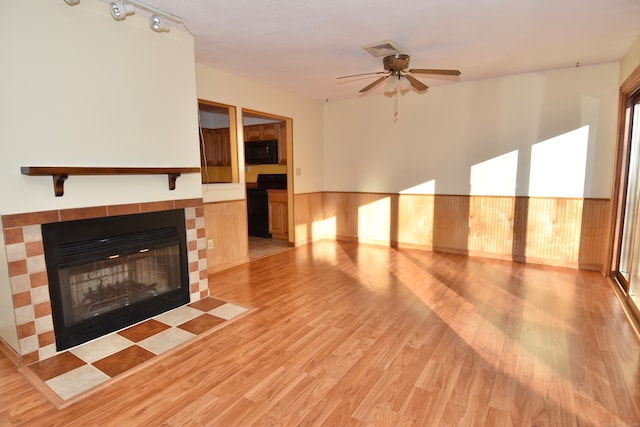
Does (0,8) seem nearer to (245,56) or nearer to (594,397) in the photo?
(245,56)

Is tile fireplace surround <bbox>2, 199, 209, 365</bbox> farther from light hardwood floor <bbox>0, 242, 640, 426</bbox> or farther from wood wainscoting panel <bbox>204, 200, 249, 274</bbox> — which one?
wood wainscoting panel <bbox>204, 200, 249, 274</bbox>

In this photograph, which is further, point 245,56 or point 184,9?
point 245,56

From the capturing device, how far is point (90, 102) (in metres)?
2.49

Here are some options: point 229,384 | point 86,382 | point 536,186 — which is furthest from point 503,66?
point 86,382

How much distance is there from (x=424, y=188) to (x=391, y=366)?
3613 millimetres

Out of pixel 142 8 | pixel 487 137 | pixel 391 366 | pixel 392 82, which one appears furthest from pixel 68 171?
pixel 487 137

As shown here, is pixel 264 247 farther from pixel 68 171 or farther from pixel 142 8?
pixel 142 8

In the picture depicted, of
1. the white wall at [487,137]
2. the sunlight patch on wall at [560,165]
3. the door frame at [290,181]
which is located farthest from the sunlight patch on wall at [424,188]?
the door frame at [290,181]

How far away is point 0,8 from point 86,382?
7.64ft

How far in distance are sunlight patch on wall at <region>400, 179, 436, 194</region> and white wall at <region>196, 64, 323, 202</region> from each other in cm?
166

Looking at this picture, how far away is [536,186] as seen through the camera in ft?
14.8

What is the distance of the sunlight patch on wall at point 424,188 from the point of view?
527 cm

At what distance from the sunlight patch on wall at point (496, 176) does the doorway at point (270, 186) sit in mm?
2818

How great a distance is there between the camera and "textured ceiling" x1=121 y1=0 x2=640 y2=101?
2613 millimetres
